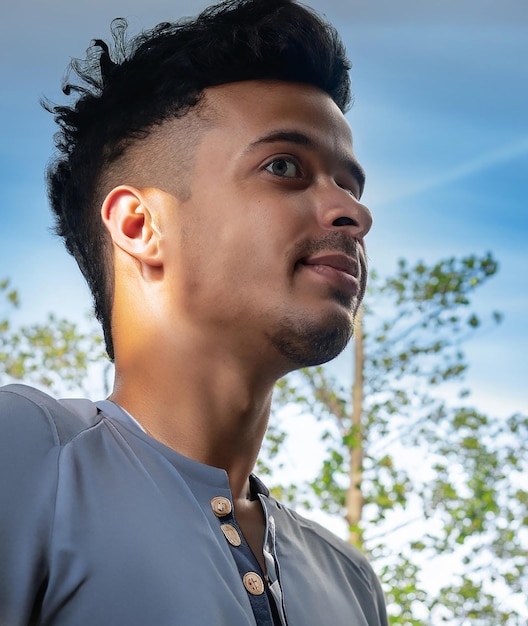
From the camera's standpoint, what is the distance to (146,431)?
1366mm

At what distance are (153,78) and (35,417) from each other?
0.69 meters

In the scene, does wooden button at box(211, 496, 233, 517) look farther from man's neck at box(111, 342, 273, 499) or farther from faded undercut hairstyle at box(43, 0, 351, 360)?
faded undercut hairstyle at box(43, 0, 351, 360)

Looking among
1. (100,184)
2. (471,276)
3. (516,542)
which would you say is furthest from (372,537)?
(100,184)

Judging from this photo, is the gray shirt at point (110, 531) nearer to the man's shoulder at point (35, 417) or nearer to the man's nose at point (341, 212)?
the man's shoulder at point (35, 417)

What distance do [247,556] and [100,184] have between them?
2.34 ft

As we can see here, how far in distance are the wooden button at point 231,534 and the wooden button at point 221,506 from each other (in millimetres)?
20

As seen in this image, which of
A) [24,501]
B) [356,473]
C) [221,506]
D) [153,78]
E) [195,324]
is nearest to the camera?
[24,501]

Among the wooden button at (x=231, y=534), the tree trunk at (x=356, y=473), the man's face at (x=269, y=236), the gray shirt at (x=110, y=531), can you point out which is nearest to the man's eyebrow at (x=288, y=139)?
the man's face at (x=269, y=236)

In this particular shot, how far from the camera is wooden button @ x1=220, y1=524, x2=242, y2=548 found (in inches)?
49.4

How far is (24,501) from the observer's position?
108cm

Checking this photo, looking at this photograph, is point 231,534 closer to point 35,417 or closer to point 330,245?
point 35,417

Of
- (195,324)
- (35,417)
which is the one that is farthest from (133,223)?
(35,417)

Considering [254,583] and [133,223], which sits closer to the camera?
Result: [254,583]

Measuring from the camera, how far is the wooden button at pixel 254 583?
1219 mm
